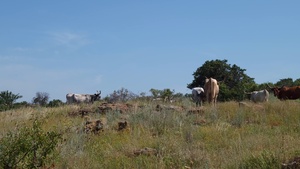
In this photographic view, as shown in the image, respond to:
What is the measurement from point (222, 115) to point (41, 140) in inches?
281

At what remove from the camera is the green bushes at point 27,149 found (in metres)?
6.61

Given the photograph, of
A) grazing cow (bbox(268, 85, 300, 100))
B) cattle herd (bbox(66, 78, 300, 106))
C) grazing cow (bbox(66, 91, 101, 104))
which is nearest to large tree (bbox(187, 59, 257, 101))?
grazing cow (bbox(66, 91, 101, 104))

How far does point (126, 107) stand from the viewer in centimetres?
1627

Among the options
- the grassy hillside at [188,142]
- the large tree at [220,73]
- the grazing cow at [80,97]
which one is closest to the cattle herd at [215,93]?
the grassy hillside at [188,142]

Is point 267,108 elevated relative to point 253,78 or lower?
lower

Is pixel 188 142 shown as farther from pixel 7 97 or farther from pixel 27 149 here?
pixel 7 97

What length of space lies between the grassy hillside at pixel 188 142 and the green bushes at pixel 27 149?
0.83ft

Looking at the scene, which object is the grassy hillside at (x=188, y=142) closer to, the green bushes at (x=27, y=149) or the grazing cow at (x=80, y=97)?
the green bushes at (x=27, y=149)

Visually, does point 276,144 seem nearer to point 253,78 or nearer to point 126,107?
point 126,107

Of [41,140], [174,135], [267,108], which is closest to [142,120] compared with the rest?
[174,135]

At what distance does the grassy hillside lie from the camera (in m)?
6.66

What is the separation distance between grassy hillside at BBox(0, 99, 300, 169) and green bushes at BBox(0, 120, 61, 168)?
252 mm

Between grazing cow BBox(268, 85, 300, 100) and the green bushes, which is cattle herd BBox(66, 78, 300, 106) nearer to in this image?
grazing cow BBox(268, 85, 300, 100)

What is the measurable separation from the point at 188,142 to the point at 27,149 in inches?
131
